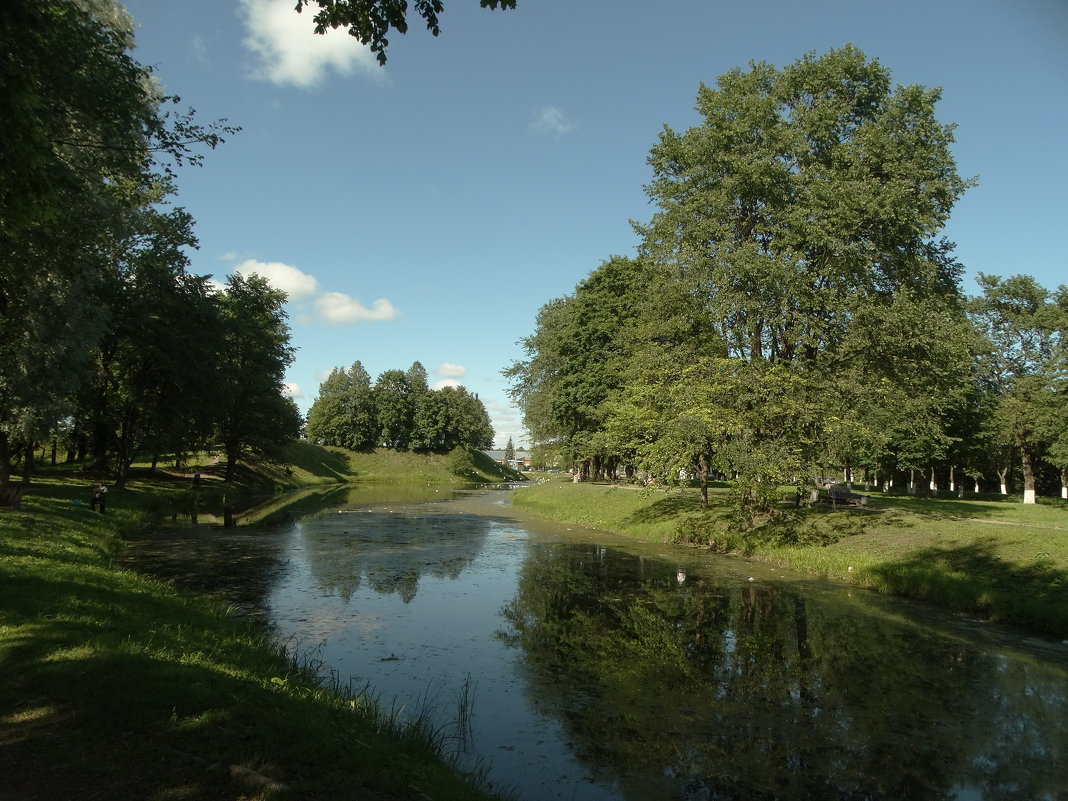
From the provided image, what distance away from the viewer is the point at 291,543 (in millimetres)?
25656

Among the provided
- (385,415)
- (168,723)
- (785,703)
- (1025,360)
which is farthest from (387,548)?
(385,415)

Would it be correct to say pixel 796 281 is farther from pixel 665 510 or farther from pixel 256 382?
pixel 256 382

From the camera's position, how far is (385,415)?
111188 mm

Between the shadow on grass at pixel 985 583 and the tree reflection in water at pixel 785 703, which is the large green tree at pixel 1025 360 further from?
the tree reflection in water at pixel 785 703

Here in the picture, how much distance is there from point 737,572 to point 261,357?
4618 centimetres

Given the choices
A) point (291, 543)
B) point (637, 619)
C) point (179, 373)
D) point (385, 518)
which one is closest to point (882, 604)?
point (637, 619)

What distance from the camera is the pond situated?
25.9ft

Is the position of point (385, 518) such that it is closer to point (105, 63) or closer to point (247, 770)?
point (105, 63)

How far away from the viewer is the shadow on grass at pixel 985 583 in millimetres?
14750

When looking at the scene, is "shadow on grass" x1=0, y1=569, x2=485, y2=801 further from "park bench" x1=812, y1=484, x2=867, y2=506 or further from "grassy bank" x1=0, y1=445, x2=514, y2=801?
"park bench" x1=812, y1=484, x2=867, y2=506

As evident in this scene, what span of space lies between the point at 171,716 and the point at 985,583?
18373 mm

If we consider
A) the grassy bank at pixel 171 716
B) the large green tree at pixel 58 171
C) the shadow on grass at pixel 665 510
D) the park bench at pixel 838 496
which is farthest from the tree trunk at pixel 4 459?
the park bench at pixel 838 496

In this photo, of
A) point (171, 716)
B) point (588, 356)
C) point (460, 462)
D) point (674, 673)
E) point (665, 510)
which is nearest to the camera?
point (171, 716)

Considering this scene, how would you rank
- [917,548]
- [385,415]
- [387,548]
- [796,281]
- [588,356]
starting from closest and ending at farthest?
[917,548], [796,281], [387,548], [588,356], [385,415]
